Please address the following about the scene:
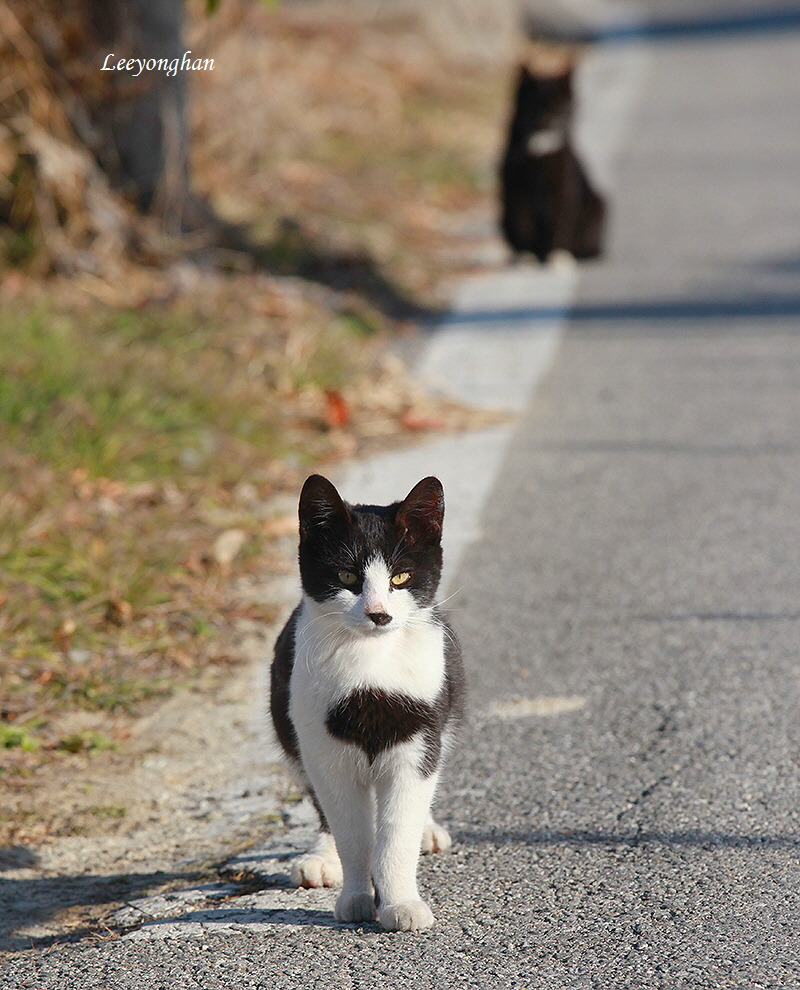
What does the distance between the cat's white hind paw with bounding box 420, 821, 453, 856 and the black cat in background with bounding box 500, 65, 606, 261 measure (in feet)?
19.7

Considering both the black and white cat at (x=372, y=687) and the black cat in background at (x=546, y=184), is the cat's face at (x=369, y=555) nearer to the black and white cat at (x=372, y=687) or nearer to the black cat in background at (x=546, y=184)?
the black and white cat at (x=372, y=687)

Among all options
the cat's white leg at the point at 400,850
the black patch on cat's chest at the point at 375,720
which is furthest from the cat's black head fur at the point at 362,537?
the cat's white leg at the point at 400,850

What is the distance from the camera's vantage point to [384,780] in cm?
261

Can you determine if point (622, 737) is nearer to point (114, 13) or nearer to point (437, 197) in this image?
point (114, 13)

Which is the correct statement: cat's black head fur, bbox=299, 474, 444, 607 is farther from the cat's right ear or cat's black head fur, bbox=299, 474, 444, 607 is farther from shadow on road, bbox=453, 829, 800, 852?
shadow on road, bbox=453, 829, 800, 852

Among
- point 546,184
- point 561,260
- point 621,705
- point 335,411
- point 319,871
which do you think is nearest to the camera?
point 319,871

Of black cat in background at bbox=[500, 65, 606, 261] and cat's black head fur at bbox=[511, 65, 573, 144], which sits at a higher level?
cat's black head fur at bbox=[511, 65, 573, 144]

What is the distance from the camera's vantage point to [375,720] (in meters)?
2.56

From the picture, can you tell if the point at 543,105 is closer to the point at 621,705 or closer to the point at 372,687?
the point at 621,705

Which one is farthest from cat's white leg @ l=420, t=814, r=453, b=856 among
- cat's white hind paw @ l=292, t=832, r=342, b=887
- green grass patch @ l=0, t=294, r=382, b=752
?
green grass patch @ l=0, t=294, r=382, b=752

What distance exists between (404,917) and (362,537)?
Result: 756 millimetres

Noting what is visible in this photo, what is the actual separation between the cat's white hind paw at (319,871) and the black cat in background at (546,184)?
6.14m

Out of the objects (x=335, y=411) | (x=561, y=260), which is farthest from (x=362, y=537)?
(x=561, y=260)

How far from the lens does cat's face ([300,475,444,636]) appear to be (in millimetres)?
2588
